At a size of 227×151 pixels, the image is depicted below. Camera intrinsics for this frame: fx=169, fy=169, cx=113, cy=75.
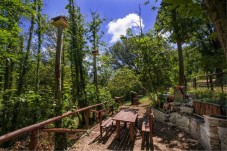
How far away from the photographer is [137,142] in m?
4.71

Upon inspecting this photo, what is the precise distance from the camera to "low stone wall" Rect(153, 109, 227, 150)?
3479mm

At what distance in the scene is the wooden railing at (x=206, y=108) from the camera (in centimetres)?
428

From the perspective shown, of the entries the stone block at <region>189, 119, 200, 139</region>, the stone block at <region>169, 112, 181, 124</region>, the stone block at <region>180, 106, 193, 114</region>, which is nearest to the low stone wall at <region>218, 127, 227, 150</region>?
the stone block at <region>189, 119, 200, 139</region>

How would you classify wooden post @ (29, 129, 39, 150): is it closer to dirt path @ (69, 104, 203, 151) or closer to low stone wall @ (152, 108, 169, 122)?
dirt path @ (69, 104, 203, 151)

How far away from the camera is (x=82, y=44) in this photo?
371 inches

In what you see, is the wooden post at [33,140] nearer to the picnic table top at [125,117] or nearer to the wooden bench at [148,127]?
the picnic table top at [125,117]

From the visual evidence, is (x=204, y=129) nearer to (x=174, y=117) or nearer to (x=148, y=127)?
(x=148, y=127)

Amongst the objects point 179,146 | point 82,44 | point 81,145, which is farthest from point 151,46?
point 81,145

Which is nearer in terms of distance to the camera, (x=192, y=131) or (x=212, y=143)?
(x=212, y=143)

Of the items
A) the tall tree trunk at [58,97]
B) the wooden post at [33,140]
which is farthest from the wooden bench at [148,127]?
the wooden post at [33,140]

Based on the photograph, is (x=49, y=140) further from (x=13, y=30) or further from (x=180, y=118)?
(x=180, y=118)

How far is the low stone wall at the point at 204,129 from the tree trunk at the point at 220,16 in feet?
9.72

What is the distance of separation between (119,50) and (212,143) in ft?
110

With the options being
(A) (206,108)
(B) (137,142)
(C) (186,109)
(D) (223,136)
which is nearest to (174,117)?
(C) (186,109)
